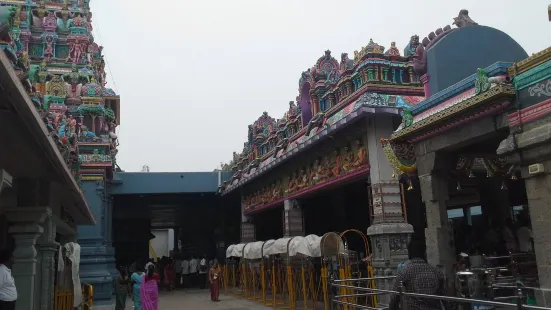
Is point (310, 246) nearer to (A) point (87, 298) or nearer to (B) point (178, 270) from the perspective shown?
(A) point (87, 298)

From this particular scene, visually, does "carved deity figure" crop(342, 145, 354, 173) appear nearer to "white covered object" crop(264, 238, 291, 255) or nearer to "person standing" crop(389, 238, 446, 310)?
"white covered object" crop(264, 238, 291, 255)

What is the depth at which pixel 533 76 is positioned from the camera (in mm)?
6875

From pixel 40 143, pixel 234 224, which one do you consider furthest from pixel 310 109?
pixel 234 224

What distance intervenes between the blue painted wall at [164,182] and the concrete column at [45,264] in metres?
14.0

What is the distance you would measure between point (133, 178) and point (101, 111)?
4.62 metres

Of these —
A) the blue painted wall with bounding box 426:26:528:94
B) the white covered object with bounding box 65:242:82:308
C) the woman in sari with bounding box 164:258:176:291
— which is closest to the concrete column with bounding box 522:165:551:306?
the blue painted wall with bounding box 426:26:528:94

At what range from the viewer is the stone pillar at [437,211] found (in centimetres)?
837

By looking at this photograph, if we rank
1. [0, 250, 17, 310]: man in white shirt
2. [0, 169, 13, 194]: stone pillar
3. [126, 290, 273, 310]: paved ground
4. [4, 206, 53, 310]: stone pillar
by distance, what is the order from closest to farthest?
[0, 169, 13, 194]: stone pillar < [0, 250, 17, 310]: man in white shirt < [4, 206, 53, 310]: stone pillar < [126, 290, 273, 310]: paved ground

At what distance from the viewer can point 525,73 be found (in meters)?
7.04

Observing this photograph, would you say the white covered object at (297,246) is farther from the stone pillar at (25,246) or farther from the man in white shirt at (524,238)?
the stone pillar at (25,246)

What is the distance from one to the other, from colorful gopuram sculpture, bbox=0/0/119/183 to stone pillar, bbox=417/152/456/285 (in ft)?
46.2

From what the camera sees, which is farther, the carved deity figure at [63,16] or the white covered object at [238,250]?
the carved deity figure at [63,16]

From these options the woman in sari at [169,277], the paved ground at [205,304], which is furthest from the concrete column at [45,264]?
the woman in sari at [169,277]

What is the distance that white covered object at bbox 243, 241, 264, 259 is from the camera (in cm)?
1640
